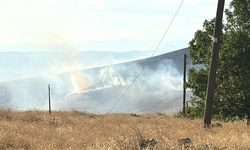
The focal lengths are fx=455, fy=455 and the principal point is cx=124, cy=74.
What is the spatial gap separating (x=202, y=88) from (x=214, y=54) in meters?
17.4

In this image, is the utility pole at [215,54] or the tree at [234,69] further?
the tree at [234,69]

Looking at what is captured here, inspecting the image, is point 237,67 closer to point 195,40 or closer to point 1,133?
point 195,40

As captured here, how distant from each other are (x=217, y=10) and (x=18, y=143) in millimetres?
8899

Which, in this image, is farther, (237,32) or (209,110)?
(237,32)

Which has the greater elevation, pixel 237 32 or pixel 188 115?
pixel 237 32

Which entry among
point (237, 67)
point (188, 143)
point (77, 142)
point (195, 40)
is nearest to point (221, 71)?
point (237, 67)

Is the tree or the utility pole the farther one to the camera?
the tree

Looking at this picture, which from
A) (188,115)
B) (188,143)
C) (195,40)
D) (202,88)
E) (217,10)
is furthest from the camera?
(188,115)

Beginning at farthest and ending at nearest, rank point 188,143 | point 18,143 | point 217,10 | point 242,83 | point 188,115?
point 188,115 < point 242,83 < point 217,10 < point 18,143 < point 188,143

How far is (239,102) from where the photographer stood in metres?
32.2

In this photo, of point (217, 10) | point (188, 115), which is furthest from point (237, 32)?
point (217, 10)

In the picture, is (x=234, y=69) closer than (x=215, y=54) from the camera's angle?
No

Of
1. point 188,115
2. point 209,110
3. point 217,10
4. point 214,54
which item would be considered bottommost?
point 188,115

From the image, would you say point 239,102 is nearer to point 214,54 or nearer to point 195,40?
point 195,40
